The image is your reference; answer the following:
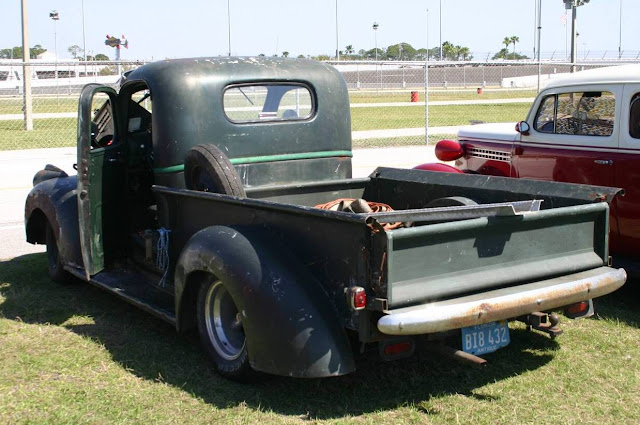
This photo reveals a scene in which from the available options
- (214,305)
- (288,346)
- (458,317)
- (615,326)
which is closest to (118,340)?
(214,305)

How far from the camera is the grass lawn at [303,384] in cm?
403

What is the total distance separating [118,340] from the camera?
5.23 meters

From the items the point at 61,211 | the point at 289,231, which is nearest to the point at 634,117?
the point at 289,231

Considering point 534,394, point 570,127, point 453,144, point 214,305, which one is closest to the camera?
point 534,394

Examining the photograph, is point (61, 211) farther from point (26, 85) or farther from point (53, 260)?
point (26, 85)

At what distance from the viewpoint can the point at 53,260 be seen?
6.65 metres

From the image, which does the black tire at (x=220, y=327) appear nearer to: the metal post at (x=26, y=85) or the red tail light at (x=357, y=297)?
the red tail light at (x=357, y=297)

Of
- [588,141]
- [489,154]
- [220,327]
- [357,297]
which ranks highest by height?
[588,141]

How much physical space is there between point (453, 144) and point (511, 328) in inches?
124

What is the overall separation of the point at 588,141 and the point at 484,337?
115 inches

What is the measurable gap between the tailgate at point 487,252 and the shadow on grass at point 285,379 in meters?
0.69

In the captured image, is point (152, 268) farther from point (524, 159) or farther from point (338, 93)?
point (524, 159)

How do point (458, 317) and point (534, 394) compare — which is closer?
point (458, 317)

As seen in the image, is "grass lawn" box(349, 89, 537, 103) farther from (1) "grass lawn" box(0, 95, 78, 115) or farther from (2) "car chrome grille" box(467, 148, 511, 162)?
(2) "car chrome grille" box(467, 148, 511, 162)
